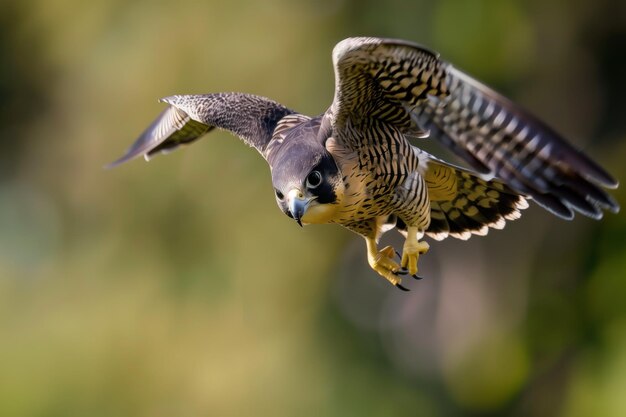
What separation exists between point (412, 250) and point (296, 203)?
1040 millimetres

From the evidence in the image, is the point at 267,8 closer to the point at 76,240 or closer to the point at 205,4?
the point at 205,4

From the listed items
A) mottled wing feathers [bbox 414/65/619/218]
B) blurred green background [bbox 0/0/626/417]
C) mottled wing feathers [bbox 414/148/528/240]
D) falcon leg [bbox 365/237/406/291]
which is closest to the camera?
mottled wing feathers [bbox 414/65/619/218]

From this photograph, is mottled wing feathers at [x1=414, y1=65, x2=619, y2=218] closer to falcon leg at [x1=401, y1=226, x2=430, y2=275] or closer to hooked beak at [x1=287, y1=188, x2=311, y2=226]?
hooked beak at [x1=287, y1=188, x2=311, y2=226]

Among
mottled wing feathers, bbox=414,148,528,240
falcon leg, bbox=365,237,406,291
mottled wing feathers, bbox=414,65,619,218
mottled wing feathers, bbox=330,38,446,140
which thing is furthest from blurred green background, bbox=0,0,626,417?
mottled wing feathers, bbox=414,65,619,218

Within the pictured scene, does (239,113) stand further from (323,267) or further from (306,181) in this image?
(323,267)

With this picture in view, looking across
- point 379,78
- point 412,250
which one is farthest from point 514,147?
point 412,250

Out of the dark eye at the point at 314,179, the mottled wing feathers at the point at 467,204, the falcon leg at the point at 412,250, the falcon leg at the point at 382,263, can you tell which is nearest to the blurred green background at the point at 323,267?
the mottled wing feathers at the point at 467,204

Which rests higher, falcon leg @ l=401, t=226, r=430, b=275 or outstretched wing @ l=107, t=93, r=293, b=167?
outstretched wing @ l=107, t=93, r=293, b=167

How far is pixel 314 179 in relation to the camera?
5.64 meters

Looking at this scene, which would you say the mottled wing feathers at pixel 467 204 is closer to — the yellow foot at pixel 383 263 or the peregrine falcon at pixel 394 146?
the peregrine falcon at pixel 394 146

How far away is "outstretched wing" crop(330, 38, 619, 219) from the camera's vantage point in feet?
17.1

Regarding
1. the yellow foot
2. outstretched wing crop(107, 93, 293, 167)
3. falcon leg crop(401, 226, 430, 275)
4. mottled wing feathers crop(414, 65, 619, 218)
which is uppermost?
mottled wing feathers crop(414, 65, 619, 218)

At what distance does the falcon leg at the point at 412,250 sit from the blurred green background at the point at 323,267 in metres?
8.57

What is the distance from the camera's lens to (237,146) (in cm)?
1570
